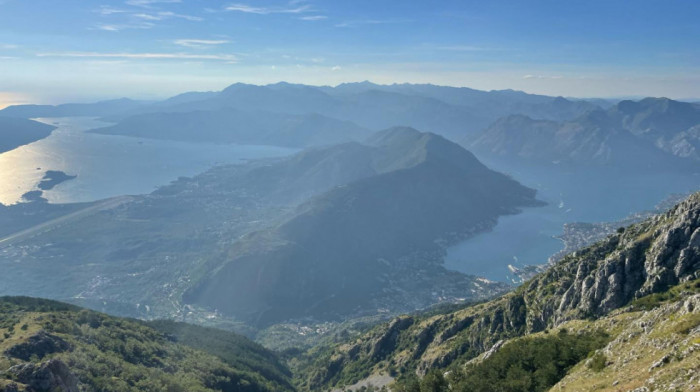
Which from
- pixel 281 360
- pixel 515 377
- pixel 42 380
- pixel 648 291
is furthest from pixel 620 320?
pixel 281 360

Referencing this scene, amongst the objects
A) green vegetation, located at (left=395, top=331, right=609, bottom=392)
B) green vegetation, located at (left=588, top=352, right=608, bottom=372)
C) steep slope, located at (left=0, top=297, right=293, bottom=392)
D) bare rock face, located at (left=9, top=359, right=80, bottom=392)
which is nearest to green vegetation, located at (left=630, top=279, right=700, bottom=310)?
green vegetation, located at (left=395, top=331, right=609, bottom=392)

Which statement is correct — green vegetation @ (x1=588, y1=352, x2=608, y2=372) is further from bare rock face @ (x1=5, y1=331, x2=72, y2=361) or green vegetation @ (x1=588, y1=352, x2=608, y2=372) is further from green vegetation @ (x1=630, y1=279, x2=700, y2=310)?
bare rock face @ (x1=5, y1=331, x2=72, y2=361)

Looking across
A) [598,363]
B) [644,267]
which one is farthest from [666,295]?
[598,363]

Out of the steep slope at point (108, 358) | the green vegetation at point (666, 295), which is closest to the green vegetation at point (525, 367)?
the green vegetation at point (666, 295)

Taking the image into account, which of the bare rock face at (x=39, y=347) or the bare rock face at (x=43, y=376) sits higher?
the bare rock face at (x=43, y=376)

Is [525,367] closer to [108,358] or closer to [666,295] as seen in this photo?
[666,295]

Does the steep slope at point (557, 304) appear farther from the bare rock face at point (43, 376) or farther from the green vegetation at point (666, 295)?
the bare rock face at point (43, 376)
